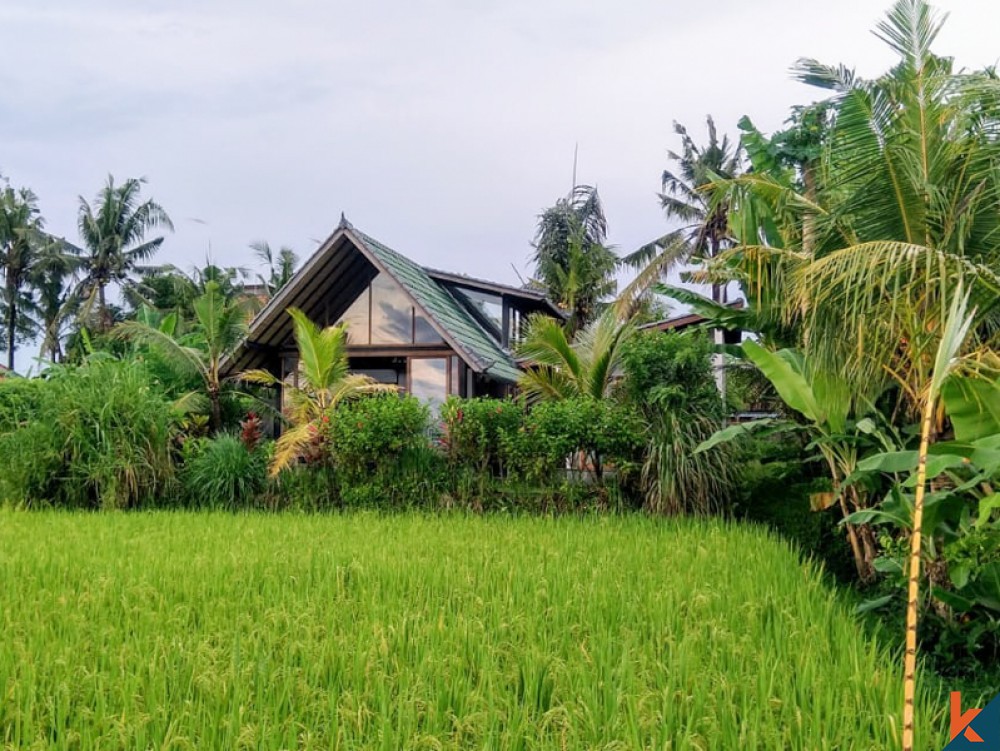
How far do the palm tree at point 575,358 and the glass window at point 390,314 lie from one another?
302 cm

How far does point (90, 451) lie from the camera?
9.61 meters

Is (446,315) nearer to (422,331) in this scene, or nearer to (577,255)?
(422,331)

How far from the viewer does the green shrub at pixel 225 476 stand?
9836 millimetres

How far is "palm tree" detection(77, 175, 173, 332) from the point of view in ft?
92.1

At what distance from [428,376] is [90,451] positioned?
5.77 meters

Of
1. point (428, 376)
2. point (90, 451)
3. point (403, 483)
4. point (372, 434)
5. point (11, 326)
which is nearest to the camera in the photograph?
point (372, 434)

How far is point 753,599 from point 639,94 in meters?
7.83

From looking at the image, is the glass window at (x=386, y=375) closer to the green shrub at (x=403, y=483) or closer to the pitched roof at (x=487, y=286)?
the pitched roof at (x=487, y=286)

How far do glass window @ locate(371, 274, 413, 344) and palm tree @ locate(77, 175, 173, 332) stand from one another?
19455 millimetres

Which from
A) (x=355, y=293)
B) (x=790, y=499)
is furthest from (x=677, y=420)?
(x=355, y=293)

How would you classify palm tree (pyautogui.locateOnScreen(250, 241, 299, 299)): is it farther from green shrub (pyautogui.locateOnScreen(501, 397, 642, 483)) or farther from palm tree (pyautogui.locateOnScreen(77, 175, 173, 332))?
green shrub (pyautogui.locateOnScreen(501, 397, 642, 483))

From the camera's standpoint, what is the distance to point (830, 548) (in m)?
7.29

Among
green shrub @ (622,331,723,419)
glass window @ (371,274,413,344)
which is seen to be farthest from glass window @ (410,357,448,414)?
green shrub @ (622,331,723,419)

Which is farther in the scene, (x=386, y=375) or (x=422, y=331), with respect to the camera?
(x=386, y=375)
